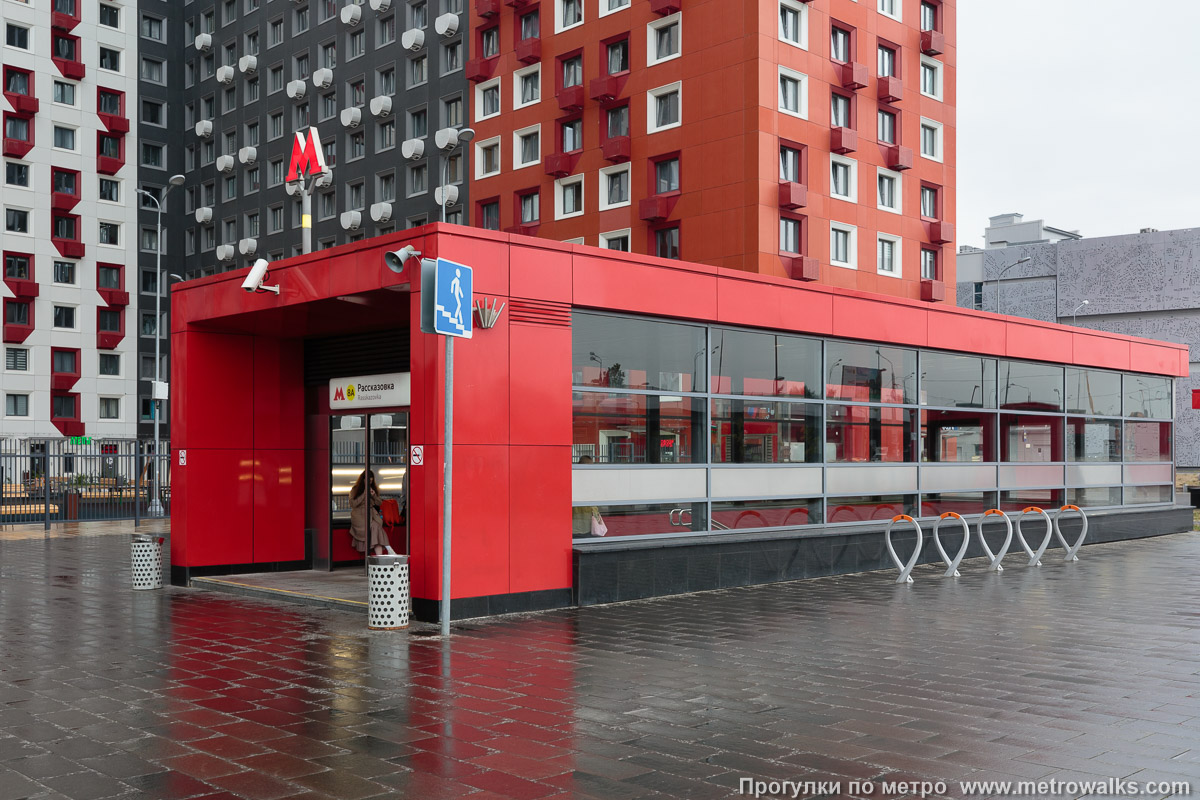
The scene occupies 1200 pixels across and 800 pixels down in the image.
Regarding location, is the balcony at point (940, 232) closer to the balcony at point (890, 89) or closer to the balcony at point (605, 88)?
the balcony at point (890, 89)

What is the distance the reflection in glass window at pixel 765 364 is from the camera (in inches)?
615

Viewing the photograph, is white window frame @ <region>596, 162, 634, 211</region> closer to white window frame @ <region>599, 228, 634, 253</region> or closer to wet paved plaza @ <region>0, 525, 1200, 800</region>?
white window frame @ <region>599, 228, 634, 253</region>

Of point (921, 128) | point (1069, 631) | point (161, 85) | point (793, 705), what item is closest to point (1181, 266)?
point (921, 128)

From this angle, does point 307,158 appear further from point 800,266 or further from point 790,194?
point 800,266

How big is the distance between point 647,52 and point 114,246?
3550 centimetres

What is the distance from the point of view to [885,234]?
143ft

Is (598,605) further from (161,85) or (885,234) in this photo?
(161,85)

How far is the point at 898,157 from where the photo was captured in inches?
1711

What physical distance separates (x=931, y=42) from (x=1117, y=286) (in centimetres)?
3570

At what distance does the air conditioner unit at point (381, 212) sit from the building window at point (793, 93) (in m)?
21.1

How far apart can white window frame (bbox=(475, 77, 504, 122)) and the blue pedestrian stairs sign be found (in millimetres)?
37701

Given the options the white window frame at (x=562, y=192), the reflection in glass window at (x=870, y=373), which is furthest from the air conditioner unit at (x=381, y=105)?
the reflection in glass window at (x=870, y=373)

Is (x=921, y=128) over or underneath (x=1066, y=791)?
over

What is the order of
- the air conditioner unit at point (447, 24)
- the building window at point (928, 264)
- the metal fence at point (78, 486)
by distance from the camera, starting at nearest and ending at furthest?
the metal fence at point (78, 486), the building window at point (928, 264), the air conditioner unit at point (447, 24)
